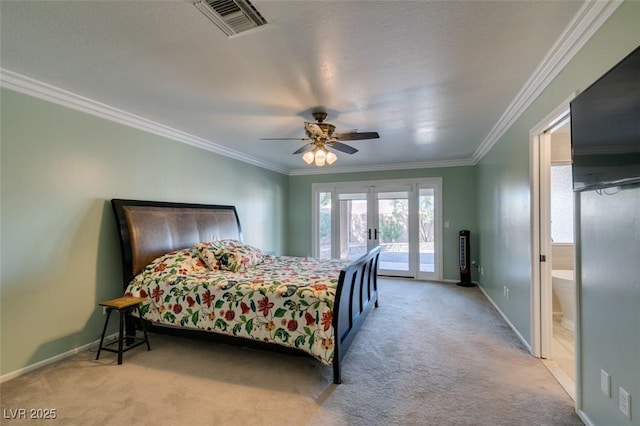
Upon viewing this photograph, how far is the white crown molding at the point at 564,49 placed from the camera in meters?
1.53

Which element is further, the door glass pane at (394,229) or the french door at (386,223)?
the door glass pane at (394,229)

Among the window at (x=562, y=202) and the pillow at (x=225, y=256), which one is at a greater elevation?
the window at (x=562, y=202)

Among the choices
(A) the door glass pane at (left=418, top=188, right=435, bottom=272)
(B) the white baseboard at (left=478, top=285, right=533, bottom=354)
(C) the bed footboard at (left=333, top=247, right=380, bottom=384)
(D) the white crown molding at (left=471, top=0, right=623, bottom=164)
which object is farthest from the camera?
(A) the door glass pane at (left=418, top=188, right=435, bottom=272)

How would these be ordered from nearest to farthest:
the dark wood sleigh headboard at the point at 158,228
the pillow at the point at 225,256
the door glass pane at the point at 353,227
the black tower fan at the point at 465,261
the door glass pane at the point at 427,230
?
1. the dark wood sleigh headboard at the point at 158,228
2. the pillow at the point at 225,256
3. the black tower fan at the point at 465,261
4. the door glass pane at the point at 427,230
5. the door glass pane at the point at 353,227

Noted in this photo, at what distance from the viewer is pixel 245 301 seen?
8.55ft

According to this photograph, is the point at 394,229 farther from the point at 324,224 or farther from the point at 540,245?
the point at 540,245

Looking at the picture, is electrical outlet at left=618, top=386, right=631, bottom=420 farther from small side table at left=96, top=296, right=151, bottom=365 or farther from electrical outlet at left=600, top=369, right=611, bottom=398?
small side table at left=96, top=296, right=151, bottom=365

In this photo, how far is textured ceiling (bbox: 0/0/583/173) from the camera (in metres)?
1.62

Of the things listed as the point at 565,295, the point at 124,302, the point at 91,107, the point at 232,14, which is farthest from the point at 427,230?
the point at 91,107

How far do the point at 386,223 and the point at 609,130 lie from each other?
16.2ft

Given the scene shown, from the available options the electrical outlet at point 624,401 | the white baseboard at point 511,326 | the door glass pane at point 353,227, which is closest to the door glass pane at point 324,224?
the door glass pane at point 353,227

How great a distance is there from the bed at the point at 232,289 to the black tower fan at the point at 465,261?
2.48 metres

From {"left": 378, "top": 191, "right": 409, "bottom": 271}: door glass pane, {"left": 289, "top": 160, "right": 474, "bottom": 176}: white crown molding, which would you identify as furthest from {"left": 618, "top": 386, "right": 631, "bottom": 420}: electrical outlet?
{"left": 289, "top": 160, "right": 474, "bottom": 176}: white crown molding

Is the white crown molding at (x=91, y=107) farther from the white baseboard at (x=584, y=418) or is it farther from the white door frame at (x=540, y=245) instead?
the white baseboard at (x=584, y=418)
